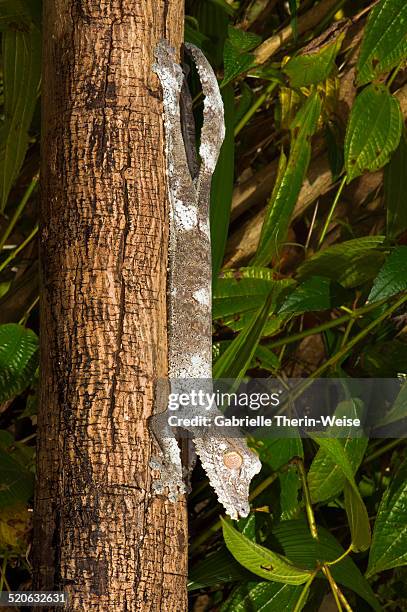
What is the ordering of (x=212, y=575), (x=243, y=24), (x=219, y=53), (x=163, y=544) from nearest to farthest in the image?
(x=163, y=544) → (x=212, y=575) → (x=219, y=53) → (x=243, y=24)

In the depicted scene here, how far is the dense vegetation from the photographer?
79cm

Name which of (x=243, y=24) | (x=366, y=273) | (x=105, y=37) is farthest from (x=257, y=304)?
(x=243, y=24)

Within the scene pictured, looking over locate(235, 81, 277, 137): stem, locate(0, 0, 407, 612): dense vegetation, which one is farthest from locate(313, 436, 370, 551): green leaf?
locate(235, 81, 277, 137): stem

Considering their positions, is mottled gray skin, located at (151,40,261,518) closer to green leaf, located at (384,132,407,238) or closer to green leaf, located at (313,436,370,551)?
green leaf, located at (313,436,370,551)

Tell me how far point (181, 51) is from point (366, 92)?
260 mm

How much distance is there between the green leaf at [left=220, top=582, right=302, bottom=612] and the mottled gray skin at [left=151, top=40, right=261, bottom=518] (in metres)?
0.15

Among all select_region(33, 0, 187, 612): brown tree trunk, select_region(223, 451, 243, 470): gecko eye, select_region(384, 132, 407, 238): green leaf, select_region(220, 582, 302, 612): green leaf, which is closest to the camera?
select_region(33, 0, 187, 612): brown tree trunk

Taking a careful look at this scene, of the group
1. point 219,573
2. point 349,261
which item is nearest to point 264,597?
point 219,573

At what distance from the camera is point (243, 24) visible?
3.74 feet

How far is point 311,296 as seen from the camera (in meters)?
0.85

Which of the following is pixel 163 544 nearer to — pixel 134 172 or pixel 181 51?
pixel 134 172

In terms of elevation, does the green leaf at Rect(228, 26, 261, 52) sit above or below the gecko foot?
above

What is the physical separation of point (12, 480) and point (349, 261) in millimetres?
434

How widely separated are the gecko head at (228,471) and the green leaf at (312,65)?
418mm
